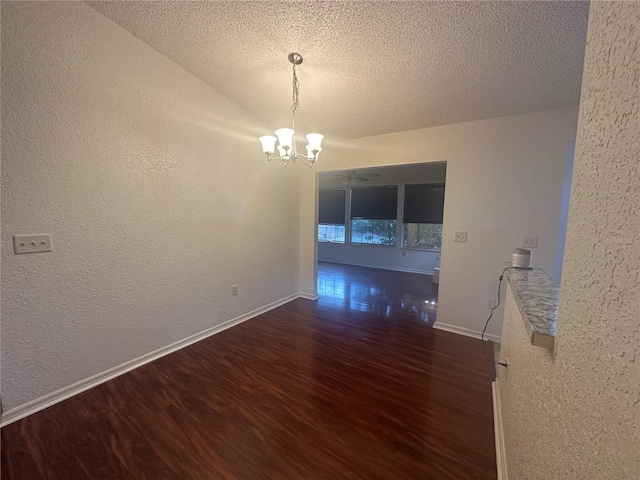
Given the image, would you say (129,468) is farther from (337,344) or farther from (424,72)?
(424,72)

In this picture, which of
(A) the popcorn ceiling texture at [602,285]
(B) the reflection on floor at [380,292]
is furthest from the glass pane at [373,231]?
(A) the popcorn ceiling texture at [602,285]

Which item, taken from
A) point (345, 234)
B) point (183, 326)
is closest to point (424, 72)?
point (183, 326)

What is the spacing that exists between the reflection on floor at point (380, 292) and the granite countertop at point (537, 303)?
193cm

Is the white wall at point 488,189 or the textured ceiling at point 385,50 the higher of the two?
the textured ceiling at point 385,50

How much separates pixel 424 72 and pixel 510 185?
1451 mm

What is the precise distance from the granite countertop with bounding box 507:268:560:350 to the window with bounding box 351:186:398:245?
195 inches

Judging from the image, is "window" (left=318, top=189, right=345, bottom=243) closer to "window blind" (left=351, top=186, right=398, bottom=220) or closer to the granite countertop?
"window blind" (left=351, top=186, right=398, bottom=220)

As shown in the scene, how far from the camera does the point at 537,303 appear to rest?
3.34 feet

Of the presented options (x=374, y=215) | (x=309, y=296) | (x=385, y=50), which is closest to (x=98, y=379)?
(x=309, y=296)

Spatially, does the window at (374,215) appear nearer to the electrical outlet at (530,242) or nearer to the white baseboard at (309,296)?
the white baseboard at (309,296)

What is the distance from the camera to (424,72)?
211 cm

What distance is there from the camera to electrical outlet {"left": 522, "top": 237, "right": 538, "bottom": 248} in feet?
8.31

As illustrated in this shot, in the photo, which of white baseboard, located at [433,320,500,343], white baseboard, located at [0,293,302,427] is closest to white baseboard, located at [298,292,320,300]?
white baseboard, located at [0,293,302,427]

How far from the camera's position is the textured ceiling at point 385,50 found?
161cm
